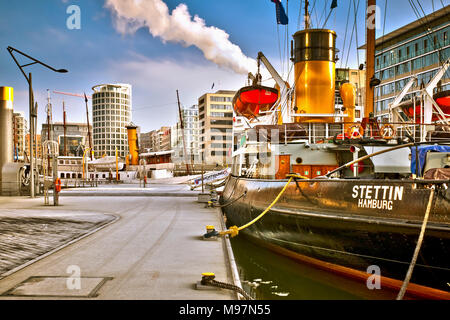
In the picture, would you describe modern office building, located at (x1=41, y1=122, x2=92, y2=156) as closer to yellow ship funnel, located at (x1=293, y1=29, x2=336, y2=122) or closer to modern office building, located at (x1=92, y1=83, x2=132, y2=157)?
modern office building, located at (x1=92, y1=83, x2=132, y2=157)

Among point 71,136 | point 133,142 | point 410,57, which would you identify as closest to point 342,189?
point 410,57

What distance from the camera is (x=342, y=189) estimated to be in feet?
27.1

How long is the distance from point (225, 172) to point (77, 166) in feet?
136

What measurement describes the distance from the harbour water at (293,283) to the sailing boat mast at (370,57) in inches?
258

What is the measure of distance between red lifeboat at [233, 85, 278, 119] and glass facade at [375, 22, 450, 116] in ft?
121

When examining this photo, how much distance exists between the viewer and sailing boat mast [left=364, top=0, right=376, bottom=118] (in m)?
13.2

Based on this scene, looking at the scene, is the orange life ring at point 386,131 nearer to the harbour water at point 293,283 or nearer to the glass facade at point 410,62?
the harbour water at point 293,283

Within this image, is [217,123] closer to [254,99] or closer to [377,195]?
[254,99]

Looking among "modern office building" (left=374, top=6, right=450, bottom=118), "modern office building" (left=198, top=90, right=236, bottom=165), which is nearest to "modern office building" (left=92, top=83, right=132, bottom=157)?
"modern office building" (left=198, top=90, right=236, bottom=165)

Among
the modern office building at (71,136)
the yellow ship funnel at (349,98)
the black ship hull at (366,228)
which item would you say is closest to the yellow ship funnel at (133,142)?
the yellow ship funnel at (349,98)

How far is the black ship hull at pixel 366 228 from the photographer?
6.50 meters

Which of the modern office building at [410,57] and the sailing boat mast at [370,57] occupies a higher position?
the modern office building at [410,57]

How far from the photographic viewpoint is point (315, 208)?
8781 millimetres
